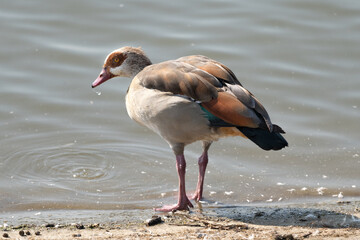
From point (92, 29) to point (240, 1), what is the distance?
2808mm

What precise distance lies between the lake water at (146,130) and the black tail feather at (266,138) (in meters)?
1.13

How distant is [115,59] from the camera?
7.70 metres

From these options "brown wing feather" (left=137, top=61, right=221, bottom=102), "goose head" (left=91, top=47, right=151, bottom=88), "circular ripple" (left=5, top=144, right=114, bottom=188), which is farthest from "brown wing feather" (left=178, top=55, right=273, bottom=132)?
"circular ripple" (left=5, top=144, right=114, bottom=188)

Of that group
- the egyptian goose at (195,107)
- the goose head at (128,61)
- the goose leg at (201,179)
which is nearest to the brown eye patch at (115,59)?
the goose head at (128,61)

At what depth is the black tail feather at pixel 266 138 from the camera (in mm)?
6055

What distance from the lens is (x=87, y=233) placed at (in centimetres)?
570

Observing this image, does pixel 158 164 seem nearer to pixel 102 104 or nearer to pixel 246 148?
pixel 246 148

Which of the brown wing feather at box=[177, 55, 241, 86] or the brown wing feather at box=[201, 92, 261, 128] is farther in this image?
the brown wing feather at box=[177, 55, 241, 86]

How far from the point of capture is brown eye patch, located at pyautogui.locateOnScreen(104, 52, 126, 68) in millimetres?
7652

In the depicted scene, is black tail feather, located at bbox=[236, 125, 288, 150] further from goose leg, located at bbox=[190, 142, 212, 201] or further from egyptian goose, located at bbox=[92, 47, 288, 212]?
goose leg, located at bbox=[190, 142, 212, 201]

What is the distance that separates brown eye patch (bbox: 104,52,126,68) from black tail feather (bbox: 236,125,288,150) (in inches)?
81.2

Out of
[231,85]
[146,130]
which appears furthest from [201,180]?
[146,130]

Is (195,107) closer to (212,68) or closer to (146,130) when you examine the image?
(212,68)

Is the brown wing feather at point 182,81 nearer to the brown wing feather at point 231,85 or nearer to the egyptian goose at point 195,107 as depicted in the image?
the egyptian goose at point 195,107
